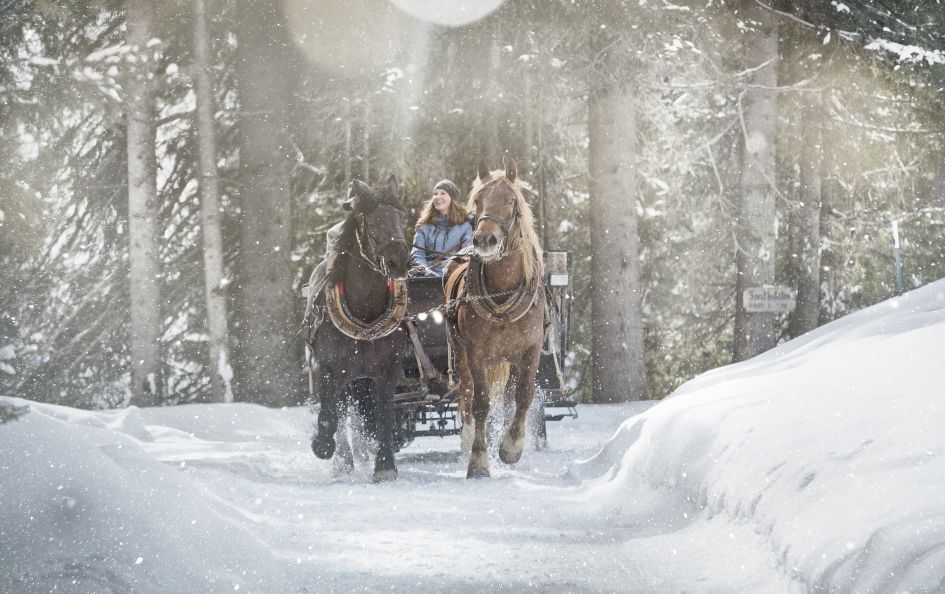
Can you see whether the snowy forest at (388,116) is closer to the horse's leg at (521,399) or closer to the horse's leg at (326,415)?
the horse's leg at (521,399)

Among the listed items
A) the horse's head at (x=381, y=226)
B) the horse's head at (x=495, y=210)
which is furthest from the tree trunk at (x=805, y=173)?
the horse's head at (x=381, y=226)

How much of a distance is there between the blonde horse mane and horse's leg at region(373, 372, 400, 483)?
53.0 inches

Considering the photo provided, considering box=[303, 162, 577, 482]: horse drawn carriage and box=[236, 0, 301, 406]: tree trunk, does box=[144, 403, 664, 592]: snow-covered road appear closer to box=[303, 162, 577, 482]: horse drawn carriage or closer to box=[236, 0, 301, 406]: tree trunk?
box=[303, 162, 577, 482]: horse drawn carriage

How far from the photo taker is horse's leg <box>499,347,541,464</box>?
812 centimetres

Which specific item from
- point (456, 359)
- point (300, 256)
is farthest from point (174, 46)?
point (456, 359)

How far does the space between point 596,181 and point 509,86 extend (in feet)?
5.72

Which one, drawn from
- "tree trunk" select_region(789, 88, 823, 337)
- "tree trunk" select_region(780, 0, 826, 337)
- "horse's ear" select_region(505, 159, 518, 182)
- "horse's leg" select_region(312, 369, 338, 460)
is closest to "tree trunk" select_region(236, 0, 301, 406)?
"horse's leg" select_region(312, 369, 338, 460)

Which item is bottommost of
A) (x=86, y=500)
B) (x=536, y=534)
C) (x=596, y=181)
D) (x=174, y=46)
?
(x=536, y=534)

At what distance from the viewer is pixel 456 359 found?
8781 mm

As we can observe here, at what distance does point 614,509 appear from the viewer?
6.34m

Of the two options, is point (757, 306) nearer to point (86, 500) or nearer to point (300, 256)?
point (300, 256)

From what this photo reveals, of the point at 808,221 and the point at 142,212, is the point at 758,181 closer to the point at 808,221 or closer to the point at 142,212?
the point at 808,221

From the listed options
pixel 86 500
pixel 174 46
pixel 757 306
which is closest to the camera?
pixel 86 500

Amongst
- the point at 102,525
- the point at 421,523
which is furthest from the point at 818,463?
the point at 102,525
